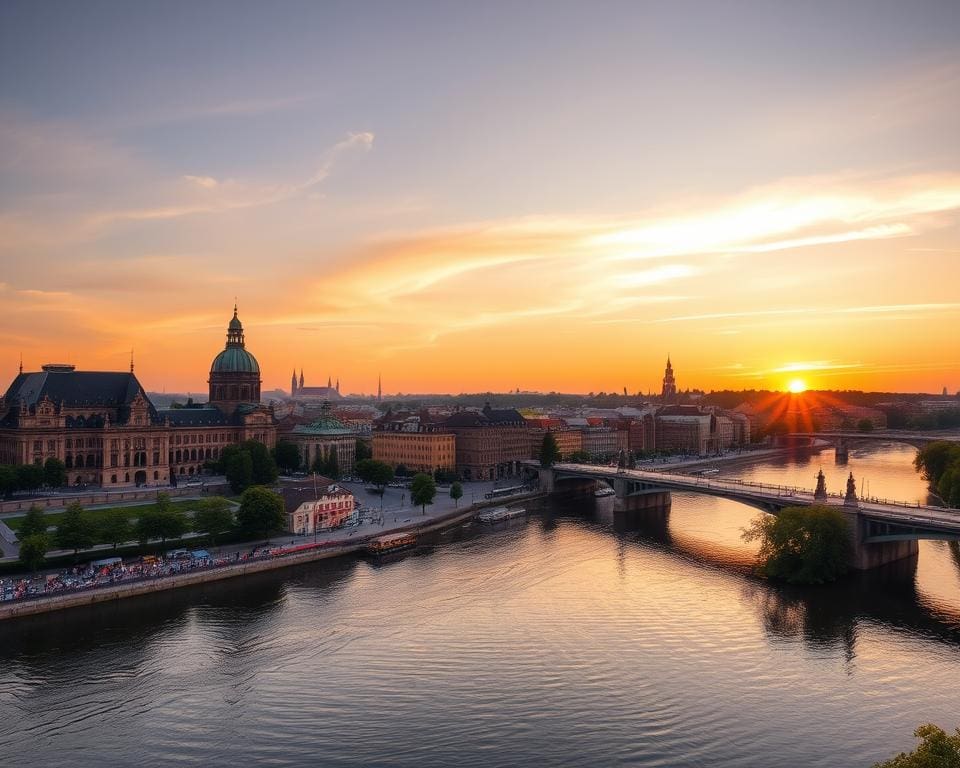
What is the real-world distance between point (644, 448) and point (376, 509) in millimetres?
94248

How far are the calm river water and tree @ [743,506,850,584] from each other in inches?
70.1

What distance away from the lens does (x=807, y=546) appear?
54594 millimetres

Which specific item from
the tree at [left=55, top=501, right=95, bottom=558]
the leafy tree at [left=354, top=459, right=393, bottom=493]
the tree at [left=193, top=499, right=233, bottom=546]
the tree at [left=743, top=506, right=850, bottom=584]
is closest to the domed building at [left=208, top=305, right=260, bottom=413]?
the leafy tree at [left=354, top=459, right=393, bottom=493]

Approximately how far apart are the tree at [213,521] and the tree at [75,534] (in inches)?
336

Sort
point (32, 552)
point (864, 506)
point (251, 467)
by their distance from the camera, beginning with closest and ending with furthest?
point (32, 552)
point (864, 506)
point (251, 467)

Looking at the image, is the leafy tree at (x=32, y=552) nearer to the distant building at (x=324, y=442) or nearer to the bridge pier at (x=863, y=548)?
the bridge pier at (x=863, y=548)

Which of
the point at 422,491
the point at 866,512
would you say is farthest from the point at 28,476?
the point at 866,512

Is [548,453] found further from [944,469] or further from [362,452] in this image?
[944,469]

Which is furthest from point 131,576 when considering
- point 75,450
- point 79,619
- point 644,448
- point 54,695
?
point 644,448

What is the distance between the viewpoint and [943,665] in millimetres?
38594

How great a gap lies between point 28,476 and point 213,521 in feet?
92.9

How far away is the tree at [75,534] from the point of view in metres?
55.0

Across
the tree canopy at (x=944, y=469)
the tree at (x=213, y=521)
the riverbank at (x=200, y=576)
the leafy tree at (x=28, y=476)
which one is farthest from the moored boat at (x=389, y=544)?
the tree canopy at (x=944, y=469)

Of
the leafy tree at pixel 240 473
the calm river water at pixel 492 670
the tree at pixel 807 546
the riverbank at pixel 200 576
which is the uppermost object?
the leafy tree at pixel 240 473
